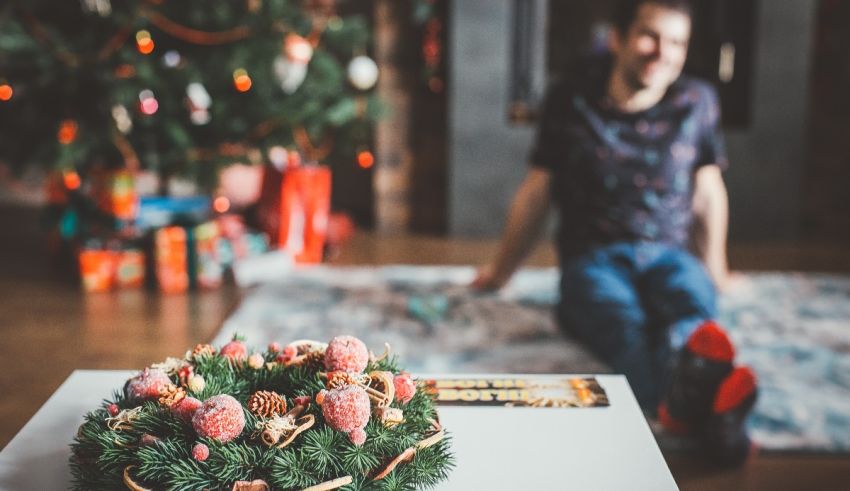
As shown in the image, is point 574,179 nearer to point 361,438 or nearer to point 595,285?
point 595,285

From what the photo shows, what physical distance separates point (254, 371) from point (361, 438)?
0.20 meters

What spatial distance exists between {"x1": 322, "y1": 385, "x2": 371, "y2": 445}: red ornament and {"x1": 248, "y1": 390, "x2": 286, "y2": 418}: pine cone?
0.06 metres

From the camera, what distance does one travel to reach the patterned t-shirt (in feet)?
5.82

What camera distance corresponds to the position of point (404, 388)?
2.43 ft

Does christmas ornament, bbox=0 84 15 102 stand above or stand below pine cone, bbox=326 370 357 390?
above

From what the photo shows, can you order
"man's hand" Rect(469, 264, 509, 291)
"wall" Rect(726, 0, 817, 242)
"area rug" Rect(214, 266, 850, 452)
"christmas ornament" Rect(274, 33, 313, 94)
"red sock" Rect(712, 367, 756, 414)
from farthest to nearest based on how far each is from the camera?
"wall" Rect(726, 0, 817, 242), "christmas ornament" Rect(274, 33, 313, 94), "man's hand" Rect(469, 264, 509, 291), "area rug" Rect(214, 266, 850, 452), "red sock" Rect(712, 367, 756, 414)

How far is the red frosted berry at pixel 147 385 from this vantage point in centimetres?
73

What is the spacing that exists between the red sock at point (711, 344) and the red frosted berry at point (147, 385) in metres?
0.89

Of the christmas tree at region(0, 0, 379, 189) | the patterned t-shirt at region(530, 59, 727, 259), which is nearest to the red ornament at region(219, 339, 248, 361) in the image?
the patterned t-shirt at region(530, 59, 727, 259)

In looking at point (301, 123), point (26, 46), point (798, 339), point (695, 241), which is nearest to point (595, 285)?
point (695, 241)

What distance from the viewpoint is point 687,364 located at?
1.31 m

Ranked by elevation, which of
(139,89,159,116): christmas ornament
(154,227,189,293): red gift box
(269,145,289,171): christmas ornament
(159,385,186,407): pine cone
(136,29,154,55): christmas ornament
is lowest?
(154,227,189,293): red gift box

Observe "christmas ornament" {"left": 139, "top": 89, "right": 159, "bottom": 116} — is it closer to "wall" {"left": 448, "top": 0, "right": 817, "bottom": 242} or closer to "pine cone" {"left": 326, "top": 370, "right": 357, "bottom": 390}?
"wall" {"left": 448, "top": 0, "right": 817, "bottom": 242}

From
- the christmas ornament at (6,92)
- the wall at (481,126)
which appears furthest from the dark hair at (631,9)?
the christmas ornament at (6,92)
